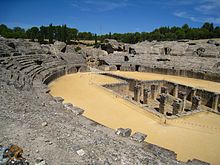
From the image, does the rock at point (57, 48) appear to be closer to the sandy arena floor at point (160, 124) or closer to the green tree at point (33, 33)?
the sandy arena floor at point (160, 124)

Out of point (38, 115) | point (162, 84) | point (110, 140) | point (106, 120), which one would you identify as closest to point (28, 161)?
point (110, 140)

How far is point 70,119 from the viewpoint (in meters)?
6.27

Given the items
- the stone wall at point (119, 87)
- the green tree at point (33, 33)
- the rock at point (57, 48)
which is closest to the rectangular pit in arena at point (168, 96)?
the stone wall at point (119, 87)

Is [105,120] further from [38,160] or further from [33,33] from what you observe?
[33,33]

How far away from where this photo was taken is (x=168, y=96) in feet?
51.9

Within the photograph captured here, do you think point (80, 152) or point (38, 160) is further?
point (80, 152)

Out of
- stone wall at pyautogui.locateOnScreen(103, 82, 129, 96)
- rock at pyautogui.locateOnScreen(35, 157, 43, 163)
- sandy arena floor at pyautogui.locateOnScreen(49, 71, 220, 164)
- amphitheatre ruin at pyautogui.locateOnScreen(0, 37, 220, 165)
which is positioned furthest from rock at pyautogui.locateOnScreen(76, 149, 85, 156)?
stone wall at pyautogui.locateOnScreen(103, 82, 129, 96)

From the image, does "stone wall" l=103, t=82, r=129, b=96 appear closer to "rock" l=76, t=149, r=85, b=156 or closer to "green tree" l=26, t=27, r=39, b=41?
"rock" l=76, t=149, r=85, b=156

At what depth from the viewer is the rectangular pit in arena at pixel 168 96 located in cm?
1260

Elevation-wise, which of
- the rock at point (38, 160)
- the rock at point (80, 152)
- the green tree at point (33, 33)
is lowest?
the rock at point (80, 152)

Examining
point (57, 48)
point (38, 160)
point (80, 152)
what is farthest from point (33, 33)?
point (38, 160)

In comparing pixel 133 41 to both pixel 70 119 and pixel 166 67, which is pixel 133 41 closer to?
pixel 166 67

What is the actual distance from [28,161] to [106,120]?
18.0 ft

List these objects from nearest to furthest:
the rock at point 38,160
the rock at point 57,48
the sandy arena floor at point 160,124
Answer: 1. the rock at point 38,160
2. the sandy arena floor at point 160,124
3. the rock at point 57,48
